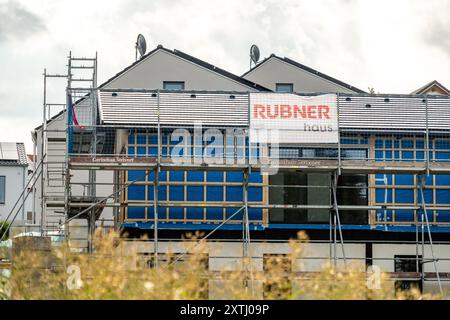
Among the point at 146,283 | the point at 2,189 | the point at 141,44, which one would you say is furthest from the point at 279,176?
the point at 2,189

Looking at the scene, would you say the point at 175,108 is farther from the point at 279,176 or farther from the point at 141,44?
the point at 141,44

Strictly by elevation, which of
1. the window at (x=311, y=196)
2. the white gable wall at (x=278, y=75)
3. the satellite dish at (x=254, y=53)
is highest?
the satellite dish at (x=254, y=53)

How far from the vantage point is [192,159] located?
26.6 meters

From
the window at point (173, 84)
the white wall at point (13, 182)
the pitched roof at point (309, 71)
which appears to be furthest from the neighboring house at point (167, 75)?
the white wall at point (13, 182)

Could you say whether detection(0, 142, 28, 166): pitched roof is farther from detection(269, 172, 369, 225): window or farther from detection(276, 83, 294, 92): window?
detection(269, 172, 369, 225): window

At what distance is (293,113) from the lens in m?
26.9

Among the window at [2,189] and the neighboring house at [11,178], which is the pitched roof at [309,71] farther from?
the window at [2,189]

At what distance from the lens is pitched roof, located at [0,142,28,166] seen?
209 ft

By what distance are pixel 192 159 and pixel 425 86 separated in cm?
2434

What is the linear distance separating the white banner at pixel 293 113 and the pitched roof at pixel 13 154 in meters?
38.5

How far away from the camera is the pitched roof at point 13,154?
6359 cm

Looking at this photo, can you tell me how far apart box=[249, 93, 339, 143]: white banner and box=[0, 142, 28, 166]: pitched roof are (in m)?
38.5
